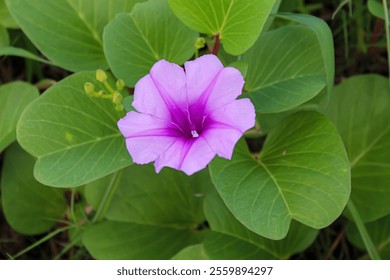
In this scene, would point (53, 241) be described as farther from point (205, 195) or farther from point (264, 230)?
point (264, 230)

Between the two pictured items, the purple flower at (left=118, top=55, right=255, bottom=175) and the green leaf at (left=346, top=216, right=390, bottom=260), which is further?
the green leaf at (left=346, top=216, right=390, bottom=260)

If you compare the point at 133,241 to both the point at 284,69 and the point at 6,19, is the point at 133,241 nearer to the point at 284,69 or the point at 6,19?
the point at 284,69

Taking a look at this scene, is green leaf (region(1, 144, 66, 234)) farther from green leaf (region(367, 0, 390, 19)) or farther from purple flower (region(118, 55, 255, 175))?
green leaf (region(367, 0, 390, 19))

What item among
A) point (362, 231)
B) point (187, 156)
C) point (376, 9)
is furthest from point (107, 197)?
point (376, 9)

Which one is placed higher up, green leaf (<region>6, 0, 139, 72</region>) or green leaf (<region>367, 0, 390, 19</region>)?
green leaf (<region>6, 0, 139, 72</region>)

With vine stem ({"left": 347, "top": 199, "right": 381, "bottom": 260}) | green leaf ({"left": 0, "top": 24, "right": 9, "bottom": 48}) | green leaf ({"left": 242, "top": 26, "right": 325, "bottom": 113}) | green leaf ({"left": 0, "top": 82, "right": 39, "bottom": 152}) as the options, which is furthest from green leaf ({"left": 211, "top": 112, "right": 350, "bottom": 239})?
green leaf ({"left": 0, "top": 24, "right": 9, "bottom": 48})

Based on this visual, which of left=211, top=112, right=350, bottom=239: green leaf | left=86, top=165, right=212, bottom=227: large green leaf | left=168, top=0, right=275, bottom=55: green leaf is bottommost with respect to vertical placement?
left=86, top=165, right=212, bottom=227: large green leaf

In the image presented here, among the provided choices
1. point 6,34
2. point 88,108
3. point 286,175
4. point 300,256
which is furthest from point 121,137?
point 300,256

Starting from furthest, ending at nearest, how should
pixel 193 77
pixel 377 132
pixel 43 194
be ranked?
1. pixel 43 194
2. pixel 377 132
3. pixel 193 77
